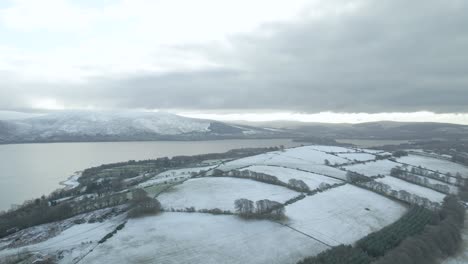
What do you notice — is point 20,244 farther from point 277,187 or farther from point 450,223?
point 450,223

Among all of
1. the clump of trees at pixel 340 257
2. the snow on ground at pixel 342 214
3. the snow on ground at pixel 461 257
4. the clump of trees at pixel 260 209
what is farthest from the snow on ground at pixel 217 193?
the snow on ground at pixel 461 257

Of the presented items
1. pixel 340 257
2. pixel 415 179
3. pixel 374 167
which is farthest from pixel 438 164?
pixel 340 257

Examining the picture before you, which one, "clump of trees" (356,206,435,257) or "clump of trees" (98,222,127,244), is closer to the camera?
"clump of trees" (98,222,127,244)

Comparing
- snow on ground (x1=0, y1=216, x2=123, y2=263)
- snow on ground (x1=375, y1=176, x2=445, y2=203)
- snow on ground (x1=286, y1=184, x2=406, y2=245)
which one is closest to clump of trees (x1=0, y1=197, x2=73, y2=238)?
snow on ground (x1=0, y1=216, x2=123, y2=263)

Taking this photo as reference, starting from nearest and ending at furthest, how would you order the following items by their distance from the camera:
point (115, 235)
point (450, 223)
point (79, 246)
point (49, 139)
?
point (79, 246)
point (115, 235)
point (450, 223)
point (49, 139)

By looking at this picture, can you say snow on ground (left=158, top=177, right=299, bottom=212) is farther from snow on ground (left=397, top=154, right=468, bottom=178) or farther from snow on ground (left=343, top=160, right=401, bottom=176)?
snow on ground (left=397, top=154, right=468, bottom=178)

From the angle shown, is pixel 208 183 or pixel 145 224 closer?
pixel 145 224

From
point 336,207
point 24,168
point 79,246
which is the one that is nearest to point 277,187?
point 336,207
